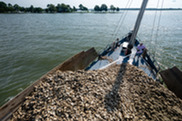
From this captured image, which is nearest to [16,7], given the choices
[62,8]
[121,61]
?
[62,8]

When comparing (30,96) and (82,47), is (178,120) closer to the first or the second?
(30,96)

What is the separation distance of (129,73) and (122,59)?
13.7 ft

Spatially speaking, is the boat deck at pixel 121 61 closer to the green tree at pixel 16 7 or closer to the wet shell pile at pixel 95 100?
the wet shell pile at pixel 95 100

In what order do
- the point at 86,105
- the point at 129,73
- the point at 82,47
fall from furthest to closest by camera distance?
the point at 82,47
the point at 129,73
the point at 86,105

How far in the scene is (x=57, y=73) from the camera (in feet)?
20.9

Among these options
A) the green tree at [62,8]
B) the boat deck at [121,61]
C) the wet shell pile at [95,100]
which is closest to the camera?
the wet shell pile at [95,100]

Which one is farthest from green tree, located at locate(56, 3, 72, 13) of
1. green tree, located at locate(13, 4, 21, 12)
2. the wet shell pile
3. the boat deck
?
the wet shell pile

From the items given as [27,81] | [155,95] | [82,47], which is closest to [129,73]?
[155,95]

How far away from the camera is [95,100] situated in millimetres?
5004

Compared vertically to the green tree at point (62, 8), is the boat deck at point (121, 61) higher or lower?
lower

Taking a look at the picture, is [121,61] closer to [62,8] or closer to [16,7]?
[62,8]

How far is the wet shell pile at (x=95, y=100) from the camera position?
4.43m

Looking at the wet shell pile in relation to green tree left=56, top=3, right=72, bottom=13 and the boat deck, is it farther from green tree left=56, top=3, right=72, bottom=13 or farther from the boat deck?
green tree left=56, top=3, right=72, bottom=13

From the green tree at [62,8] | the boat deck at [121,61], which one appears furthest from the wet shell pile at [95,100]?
the green tree at [62,8]
